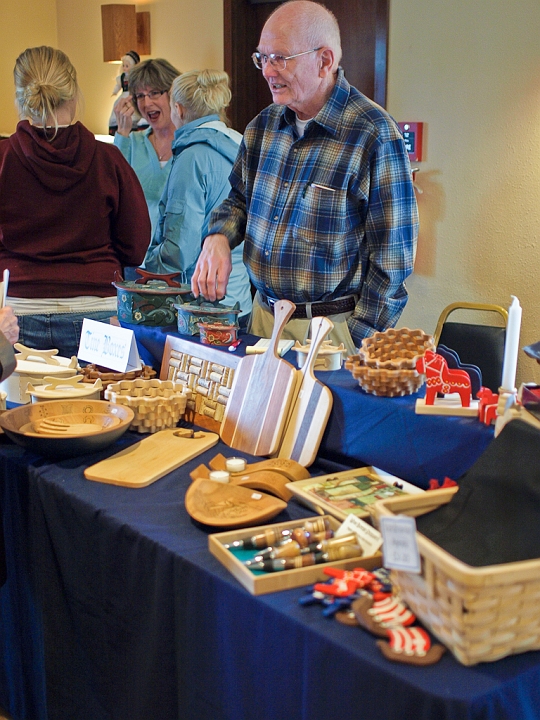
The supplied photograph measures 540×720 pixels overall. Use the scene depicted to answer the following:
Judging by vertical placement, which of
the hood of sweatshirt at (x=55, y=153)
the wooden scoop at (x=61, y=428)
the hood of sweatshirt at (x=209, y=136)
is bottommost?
the wooden scoop at (x=61, y=428)

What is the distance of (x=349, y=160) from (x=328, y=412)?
79 cm

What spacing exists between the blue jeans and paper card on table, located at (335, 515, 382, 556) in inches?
53.7

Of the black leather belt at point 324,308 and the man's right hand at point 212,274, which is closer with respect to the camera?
the man's right hand at point 212,274

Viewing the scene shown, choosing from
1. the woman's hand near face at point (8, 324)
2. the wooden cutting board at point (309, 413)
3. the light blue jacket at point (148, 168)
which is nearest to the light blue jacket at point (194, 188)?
the light blue jacket at point (148, 168)

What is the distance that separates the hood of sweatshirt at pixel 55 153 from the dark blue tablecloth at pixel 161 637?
898 mm

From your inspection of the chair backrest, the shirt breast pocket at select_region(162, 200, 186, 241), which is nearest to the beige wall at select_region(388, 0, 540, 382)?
the chair backrest

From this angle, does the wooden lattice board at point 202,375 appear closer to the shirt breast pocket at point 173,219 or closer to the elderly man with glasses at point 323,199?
the elderly man with glasses at point 323,199

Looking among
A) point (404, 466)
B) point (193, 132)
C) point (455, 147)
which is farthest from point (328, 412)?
point (455, 147)

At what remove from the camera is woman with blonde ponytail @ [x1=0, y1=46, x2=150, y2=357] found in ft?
7.54

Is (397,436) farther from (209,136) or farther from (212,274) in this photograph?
(209,136)

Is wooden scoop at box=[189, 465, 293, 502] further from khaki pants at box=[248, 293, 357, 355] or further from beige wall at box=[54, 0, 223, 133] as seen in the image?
beige wall at box=[54, 0, 223, 133]

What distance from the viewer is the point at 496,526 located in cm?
115

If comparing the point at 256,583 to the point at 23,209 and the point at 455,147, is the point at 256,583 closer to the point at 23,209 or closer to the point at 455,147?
the point at 23,209

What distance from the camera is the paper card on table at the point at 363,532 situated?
1226mm
